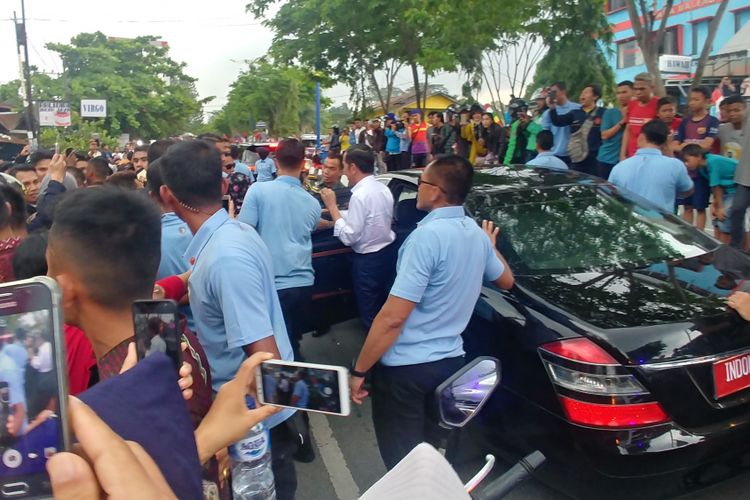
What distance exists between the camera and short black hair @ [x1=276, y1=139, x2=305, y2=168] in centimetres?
435

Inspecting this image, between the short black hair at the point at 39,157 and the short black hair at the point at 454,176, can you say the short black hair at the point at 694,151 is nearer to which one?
the short black hair at the point at 454,176

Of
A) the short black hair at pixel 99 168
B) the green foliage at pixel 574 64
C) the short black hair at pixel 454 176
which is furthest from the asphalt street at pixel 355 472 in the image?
the green foliage at pixel 574 64

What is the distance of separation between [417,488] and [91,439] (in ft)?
1.55

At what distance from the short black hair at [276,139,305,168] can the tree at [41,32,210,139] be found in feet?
150

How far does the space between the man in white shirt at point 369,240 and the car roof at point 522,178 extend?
2.49 ft

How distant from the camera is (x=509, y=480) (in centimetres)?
131

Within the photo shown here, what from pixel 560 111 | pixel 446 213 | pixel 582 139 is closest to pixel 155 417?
pixel 446 213

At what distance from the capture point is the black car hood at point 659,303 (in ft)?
8.42

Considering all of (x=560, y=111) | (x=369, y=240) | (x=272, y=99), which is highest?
(x=272, y=99)

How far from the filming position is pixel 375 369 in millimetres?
2818

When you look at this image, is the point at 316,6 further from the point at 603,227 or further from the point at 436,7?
the point at 603,227

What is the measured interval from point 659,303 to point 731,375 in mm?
412

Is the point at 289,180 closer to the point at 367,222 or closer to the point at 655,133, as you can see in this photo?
the point at 367,222

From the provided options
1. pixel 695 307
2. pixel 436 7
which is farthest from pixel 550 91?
pixel 436 7
